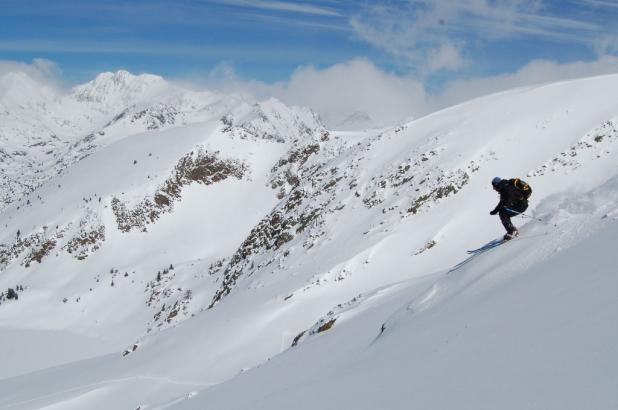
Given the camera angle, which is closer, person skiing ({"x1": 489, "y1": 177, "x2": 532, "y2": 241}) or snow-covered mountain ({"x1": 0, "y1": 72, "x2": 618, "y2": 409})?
snow-covered mountain ({"x1": 0, "y1": 72, "x2": 618, "y2": 409})

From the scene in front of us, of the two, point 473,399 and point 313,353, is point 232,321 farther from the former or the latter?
point 473,399

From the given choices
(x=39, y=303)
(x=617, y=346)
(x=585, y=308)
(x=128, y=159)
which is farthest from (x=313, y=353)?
(x=128, y=159)

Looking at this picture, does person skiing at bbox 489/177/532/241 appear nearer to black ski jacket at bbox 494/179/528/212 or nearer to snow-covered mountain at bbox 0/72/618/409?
black ski jacket at bbox 494/179/528/212

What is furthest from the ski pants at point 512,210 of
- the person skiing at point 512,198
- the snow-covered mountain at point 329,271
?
the snow-covered mountain at point 329,271

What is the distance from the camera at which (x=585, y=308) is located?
5766mm

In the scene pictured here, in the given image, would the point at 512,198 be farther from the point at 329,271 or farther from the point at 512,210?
the point at 329,271

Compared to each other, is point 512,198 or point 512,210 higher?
point 512,198

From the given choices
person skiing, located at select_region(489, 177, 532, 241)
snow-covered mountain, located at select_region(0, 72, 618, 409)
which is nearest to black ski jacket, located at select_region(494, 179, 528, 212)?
person skiing, located at select_region(489, 177, 532, 241)

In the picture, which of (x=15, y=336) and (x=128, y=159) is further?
(x=128, y=159)

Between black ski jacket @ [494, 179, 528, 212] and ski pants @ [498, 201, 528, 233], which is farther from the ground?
black ski jacket @ [494, 179, 528, 212]

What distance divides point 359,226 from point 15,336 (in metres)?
36.7

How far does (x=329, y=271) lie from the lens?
26656 mm

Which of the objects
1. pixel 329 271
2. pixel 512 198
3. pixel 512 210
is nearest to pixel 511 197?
pixel 512 198

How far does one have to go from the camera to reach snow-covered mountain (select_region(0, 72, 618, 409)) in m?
6.25
